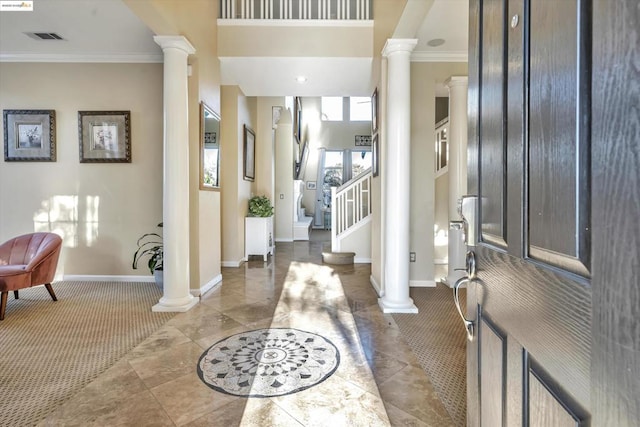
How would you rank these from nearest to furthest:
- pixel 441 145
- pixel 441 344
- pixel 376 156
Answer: pixel 441 344 < pixel 376 156 < pixel 441 145

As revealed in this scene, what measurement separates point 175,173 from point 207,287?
1.39m

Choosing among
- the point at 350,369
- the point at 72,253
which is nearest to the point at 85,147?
the point at 72,253

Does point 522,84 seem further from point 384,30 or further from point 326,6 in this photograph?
point 326,6

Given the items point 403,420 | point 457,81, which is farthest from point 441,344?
point 457,81

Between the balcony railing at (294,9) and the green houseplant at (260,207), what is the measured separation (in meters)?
2.84

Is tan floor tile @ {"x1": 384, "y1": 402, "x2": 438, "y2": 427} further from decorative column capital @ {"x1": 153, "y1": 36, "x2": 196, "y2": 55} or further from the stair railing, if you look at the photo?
the stair railing

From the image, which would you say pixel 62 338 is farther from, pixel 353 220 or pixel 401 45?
pixel 353 220

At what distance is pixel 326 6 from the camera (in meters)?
4.10

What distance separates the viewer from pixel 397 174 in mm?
3102

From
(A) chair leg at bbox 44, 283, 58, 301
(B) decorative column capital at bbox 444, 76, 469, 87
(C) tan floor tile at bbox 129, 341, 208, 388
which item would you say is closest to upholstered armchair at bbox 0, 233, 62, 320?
(A) chair leg at bbox 44, 283, 58, 301

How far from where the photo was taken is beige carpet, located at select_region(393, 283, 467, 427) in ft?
5.88

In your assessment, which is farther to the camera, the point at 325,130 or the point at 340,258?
the point at 325,130

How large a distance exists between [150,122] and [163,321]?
2.55 meters

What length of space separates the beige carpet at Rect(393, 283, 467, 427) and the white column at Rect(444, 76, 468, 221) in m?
1.22
